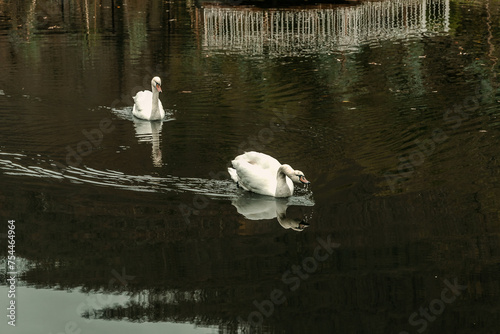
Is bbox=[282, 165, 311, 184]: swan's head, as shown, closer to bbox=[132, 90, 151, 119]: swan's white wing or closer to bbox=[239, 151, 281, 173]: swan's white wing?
bbox=[239, 151, 281, 173]: swan's white wing

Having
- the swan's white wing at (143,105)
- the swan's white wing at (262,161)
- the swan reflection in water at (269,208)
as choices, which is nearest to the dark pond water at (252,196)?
the swan reflection in water at (269,208)

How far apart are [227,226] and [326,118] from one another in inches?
279

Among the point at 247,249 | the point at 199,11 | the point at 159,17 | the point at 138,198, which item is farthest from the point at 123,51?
the point at 247,249

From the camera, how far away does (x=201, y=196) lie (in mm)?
13641

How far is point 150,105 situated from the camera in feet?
63.1

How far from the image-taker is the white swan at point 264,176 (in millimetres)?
13711

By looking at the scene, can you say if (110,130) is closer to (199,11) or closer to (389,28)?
(389,28)

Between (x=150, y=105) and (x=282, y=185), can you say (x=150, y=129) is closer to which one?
(x=150, y=105)

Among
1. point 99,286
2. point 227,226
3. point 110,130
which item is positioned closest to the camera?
point 99,286

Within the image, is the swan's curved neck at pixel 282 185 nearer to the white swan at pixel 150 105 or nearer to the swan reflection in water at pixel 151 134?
the swan reflection in water at pixel 151 134

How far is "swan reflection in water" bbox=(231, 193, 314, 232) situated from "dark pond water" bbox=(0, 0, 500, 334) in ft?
0.16

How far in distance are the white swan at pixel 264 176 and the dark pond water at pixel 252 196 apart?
21cm

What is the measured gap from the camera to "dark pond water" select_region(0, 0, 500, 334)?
10.1m

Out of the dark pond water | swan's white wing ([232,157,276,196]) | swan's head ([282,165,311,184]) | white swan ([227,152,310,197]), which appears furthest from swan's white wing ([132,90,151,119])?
swan's head ([282,165,311,184])
